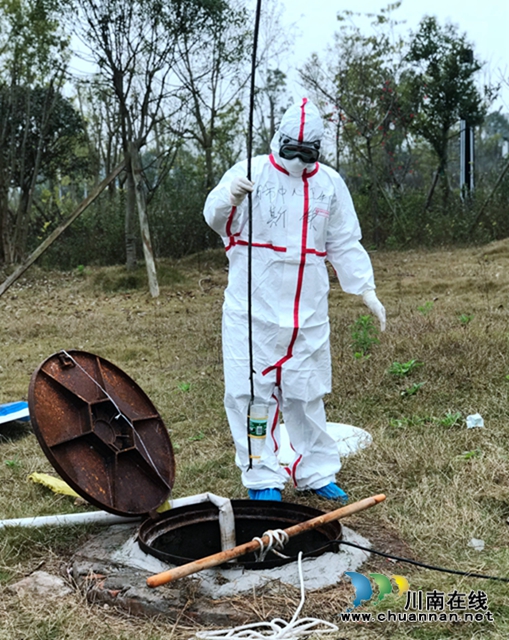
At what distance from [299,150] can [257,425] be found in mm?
1212

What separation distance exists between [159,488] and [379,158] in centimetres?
1722

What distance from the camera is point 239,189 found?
3.14 meters

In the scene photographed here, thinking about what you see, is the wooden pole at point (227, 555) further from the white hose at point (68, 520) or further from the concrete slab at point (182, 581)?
the white hose at point (68, 520)

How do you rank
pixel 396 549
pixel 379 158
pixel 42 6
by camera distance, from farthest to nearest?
pixel 379 158 → pixel 42 6 → pixel 396 549

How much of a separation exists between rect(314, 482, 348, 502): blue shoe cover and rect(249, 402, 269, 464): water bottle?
1.56 ft

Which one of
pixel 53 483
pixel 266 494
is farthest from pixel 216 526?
pixel 53 483

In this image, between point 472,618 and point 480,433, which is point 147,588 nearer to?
point 472,618

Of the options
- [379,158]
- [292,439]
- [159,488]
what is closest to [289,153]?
[292,439]

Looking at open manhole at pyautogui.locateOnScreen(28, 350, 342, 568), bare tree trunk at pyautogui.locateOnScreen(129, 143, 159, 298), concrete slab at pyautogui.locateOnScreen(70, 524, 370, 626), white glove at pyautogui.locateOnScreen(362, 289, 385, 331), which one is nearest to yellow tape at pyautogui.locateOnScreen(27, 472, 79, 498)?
open manhole at pyautogui.locateOnScreen(28, 350, 342, 568)

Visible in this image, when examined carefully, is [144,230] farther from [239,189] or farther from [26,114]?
[239,189]

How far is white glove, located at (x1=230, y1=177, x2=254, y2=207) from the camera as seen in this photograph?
310cm

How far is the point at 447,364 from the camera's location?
5355 mm

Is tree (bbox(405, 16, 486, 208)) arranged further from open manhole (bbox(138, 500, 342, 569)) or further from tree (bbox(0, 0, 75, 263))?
open manhole (bbox(138, 500, 342, 569))

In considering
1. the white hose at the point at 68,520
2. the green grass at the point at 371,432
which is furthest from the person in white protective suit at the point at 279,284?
the white hose at the point at 68,520
